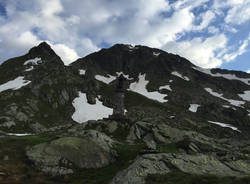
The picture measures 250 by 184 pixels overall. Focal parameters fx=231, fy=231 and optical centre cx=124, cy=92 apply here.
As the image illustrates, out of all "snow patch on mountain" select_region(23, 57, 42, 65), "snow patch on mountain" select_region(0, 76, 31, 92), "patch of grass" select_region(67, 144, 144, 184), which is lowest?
"patch of grass" select_region(67, 144, 144, 184)

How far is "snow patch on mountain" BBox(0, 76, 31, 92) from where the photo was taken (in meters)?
140

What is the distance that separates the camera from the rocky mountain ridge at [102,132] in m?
30.2

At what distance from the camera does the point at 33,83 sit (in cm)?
14362

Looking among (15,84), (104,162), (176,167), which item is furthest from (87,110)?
(176,167)

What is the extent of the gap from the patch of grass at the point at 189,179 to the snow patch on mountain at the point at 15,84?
13208 centimetres

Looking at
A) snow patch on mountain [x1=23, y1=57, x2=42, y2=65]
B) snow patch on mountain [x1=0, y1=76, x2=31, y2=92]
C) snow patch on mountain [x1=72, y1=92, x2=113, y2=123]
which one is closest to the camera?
snow patch on mountain [x1=72, y1=92, x2=113, y2=123]

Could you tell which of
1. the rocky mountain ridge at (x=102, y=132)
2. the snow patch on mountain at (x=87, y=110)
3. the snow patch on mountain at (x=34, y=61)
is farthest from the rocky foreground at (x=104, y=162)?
the snow patch on mountain at (x=34, y=61)

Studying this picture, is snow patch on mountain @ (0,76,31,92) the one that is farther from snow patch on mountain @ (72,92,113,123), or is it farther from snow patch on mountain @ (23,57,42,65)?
snow patch on mountain @ (72,92,113,123)

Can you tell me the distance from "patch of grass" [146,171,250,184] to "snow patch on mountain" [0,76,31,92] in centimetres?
13208

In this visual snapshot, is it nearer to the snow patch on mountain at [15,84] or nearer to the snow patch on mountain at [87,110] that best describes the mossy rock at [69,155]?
the snow patch on mountain at [87,110]

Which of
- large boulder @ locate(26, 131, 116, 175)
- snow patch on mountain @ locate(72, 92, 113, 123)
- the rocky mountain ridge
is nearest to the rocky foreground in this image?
large boulder @ locate(26, 131, 116, 175)

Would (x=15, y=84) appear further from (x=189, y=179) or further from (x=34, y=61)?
(x=189, y=179)

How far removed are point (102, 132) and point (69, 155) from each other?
85.0 feet

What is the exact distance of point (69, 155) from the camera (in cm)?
3678
